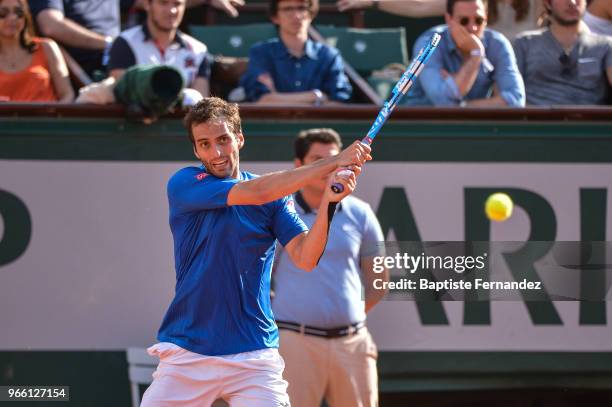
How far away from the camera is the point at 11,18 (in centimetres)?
646

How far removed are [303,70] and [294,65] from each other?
0.06 meters

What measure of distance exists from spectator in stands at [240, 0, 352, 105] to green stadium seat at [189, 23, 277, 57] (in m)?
0.82

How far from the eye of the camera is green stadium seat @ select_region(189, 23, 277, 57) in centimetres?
755

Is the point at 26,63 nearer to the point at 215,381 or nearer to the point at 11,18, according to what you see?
the point at 11,18

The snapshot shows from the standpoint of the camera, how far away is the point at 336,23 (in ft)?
27.0

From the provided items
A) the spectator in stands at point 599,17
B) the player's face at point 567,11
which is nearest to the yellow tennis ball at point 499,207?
the player's face at point 567,11

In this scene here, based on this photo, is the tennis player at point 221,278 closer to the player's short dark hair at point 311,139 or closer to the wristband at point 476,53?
the player's short dark hair at point 311,139

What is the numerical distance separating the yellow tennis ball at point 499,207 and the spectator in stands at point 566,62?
0.86 m

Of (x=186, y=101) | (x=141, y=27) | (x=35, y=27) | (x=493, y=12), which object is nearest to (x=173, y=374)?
(x=186, y=101)

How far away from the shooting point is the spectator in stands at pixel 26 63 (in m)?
6.40

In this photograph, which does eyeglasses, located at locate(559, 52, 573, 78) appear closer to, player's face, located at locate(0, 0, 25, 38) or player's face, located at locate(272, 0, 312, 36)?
player's face, located at locate(272, 0, 312, 36)

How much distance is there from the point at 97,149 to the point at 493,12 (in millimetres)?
2982

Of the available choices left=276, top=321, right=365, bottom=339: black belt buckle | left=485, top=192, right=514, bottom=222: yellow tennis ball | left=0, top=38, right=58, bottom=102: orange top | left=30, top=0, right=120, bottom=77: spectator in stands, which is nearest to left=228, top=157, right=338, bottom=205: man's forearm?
left=276, top=321, right=365, bottom=339: black belt buckle

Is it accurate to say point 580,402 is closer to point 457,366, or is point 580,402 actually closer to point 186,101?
point 457,366
